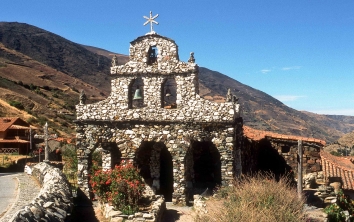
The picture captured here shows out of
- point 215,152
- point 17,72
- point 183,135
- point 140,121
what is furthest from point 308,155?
point 17,72

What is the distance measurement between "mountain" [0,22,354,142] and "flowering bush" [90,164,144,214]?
94.6 ft

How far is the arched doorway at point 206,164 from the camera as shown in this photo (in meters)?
18.9

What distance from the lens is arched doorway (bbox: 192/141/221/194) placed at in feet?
62.0

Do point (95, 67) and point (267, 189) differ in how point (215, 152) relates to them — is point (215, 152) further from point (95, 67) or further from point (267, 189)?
point (95, 67)

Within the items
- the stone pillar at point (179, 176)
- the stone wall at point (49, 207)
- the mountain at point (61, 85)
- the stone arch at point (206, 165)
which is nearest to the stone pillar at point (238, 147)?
the stone arch at point (206, 165)

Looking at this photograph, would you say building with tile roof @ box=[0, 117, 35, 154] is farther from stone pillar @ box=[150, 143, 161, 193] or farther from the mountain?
stone pillar @ box=[150, 143, 161, 193]

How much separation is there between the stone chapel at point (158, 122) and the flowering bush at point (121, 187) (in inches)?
67.1

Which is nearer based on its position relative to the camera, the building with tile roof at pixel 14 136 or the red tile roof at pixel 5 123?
the building with tile roof at pixel 14 136

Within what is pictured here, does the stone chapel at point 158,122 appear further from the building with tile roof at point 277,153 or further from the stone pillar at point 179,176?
the building with tile roof at point 277,153

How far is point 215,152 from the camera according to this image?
18.8m

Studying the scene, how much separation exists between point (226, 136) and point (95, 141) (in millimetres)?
6080

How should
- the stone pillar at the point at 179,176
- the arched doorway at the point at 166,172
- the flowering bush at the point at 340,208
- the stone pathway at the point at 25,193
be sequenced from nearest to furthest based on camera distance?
the stone pathway at the point at 25,193
the flowering bush at the point at 340,208
the stone pillar at the point at 179,176
the arched doorway at the point at 166,172

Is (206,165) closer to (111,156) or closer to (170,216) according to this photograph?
(111,156)

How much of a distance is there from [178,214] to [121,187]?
2689mm
